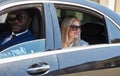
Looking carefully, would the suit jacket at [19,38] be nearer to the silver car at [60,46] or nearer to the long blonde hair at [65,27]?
the silver car at [60,46]

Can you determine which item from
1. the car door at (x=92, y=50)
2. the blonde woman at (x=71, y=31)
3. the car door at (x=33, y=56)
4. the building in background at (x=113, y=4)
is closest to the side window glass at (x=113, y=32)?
the car door at (x=92, y=50)

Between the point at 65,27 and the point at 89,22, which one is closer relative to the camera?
the point at 65,27

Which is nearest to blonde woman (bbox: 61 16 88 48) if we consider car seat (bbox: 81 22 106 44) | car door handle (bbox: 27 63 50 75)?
car seat (bbox: 81 22 106 44)

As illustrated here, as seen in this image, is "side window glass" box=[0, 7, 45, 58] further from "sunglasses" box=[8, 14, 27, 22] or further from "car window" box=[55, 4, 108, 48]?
"car window" box=[55, 4, 108, 48]

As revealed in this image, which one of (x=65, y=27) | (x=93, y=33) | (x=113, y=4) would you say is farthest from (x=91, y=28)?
(x=113, y=4)

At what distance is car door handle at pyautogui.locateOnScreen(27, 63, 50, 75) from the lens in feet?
12.2

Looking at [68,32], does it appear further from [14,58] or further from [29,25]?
[14,58]

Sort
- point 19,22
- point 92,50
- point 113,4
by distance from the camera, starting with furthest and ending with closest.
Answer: point 113,4
point 92,50
point 19,22

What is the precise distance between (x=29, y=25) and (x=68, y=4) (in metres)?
0.41

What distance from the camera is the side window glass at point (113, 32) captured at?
4.47 m

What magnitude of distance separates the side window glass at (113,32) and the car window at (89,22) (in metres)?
0.04

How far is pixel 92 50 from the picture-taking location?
426 cm

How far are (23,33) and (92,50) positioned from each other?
0.69 meters

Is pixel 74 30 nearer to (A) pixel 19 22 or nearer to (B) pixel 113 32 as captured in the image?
(B) pixel 113 32
